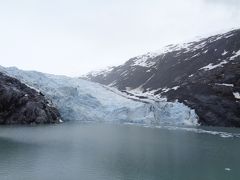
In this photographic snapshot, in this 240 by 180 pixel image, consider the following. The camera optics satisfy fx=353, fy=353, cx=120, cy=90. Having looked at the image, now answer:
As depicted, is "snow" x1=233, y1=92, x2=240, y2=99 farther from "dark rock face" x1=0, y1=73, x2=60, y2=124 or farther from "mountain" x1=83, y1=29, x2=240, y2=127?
"dark rock face" x1=0, y1=73, x2=60, y2=124

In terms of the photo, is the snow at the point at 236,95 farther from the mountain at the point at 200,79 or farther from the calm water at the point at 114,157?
the calm water at the point at 114,157

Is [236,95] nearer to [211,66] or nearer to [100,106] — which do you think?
[211,66]

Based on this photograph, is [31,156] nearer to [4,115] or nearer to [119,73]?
[4,115]

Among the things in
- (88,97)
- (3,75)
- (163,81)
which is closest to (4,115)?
(3,75)

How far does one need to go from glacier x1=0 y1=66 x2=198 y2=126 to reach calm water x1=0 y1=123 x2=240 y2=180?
94.3 feet

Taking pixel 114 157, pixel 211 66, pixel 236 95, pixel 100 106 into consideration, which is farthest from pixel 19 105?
pixel 211 66

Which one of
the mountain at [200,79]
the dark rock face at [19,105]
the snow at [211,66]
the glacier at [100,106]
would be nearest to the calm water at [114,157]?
the dark rock face at [19,105]

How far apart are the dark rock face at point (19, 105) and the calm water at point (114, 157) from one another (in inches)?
672

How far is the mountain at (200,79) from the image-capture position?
8075 centimetres

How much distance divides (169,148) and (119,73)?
126m

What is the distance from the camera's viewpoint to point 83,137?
168 feet

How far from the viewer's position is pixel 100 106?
8612 cm

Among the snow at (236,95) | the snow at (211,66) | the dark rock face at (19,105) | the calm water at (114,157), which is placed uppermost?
the snow at (211,66)

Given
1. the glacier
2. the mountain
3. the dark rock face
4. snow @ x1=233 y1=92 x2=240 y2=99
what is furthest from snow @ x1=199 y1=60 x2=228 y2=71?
the dark rock face
